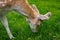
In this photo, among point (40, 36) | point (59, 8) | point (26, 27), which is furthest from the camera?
point (59, 8)

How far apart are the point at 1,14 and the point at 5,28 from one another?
553 mm

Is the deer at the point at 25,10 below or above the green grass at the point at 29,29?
above

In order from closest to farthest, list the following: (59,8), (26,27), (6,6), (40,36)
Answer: (6,6)
(40,36)
(26,27)
(59,8)

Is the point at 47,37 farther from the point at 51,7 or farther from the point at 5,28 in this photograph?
the point at 51,7

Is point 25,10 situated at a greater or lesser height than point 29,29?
greater

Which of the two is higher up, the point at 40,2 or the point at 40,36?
the point at 40,36

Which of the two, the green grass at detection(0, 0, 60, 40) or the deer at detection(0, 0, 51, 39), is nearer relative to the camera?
the deer at detection(0, 0, 51, 39)

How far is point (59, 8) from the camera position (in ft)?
32.0

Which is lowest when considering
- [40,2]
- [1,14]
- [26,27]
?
[40,2]

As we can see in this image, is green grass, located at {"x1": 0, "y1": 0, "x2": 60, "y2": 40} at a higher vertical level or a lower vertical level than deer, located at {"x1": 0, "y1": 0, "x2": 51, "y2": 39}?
lower

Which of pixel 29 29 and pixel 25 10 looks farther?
pixel 29 29

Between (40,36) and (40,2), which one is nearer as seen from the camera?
(40,36)

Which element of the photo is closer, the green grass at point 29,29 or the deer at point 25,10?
the deer at point 25,10

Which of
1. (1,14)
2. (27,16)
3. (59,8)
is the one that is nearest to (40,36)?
(27,16)
